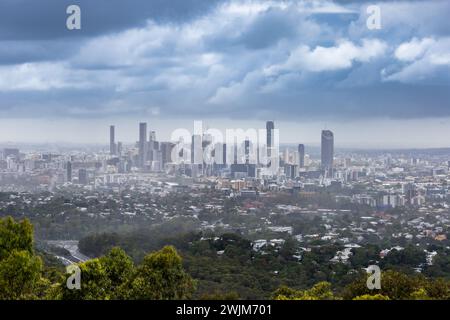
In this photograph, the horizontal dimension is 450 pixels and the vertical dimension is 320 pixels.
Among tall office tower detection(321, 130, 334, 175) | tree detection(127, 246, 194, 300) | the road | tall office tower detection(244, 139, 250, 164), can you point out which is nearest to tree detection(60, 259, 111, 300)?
tree detection(127, 246, 194, 300)

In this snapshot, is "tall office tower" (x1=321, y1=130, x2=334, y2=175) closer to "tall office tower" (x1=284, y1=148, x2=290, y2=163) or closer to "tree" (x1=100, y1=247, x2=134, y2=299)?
"tall office tower" (x1=284, y1=148, x2=290, y2=163)

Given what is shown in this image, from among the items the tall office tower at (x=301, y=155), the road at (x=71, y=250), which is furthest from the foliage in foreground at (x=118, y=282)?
the tall office tower at (x=301, y=155)

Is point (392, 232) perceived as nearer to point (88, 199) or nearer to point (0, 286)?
point (88, 199)

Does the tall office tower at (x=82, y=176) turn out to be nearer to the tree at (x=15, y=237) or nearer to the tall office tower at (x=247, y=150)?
the tall office tower at (x=247, y=150)

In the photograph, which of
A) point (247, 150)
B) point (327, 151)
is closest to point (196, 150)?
point (247, 150)

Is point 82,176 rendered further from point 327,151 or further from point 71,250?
point 327,151
